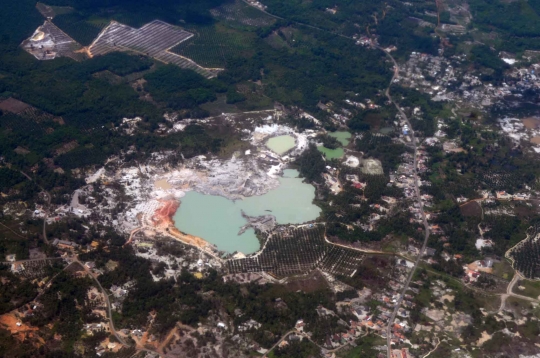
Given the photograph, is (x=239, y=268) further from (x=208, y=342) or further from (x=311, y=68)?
(x=311, y=68)

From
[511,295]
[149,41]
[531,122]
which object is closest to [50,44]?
[149,41]

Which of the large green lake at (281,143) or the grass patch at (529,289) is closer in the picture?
the grass patch at (529,289)

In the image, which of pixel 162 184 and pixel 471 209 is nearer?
pixel 471 209

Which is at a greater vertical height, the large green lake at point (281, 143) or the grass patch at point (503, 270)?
the grass patch at point (503, 270)

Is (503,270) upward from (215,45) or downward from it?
downward

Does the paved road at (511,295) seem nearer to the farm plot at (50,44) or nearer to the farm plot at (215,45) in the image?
the farm plot at (215,45)

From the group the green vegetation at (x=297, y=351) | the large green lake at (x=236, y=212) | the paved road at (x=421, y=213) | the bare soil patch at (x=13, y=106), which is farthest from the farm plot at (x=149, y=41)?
the green vegetation at (x=297, y=351)

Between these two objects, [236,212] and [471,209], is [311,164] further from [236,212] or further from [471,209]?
[471,209]
